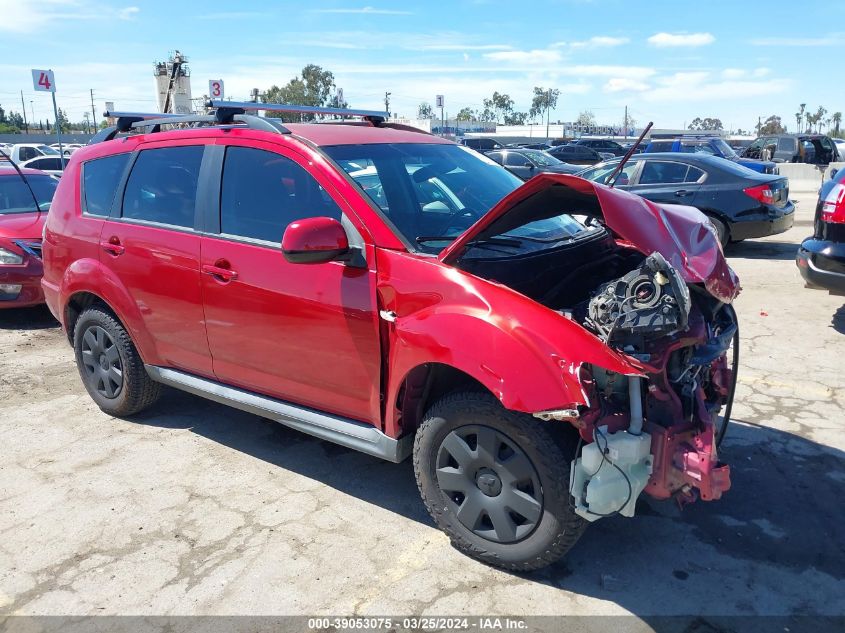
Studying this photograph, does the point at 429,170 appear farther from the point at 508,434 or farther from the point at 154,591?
the point at 154,591

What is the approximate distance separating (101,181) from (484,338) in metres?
3.19

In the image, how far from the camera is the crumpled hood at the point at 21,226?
23.6ft

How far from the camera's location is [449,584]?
295 centimetres

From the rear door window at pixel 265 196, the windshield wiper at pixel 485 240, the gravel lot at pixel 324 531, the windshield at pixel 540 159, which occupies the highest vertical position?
the windshield at pixel 540 159

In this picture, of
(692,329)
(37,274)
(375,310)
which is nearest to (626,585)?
(692,329)

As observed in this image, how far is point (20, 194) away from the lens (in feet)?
27.4

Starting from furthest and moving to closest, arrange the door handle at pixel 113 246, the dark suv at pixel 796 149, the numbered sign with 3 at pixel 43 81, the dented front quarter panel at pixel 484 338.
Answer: the dark suv at pixel 796 149 < the numbered sign with 3 at pixel 43 81 < the door handle at pixel 113 246 < the dented front quarter panel at pixel 484 338

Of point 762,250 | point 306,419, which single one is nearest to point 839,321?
point 762,250

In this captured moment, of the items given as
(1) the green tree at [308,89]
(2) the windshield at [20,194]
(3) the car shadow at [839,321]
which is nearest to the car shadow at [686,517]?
(3) the car shadow at [839,321]

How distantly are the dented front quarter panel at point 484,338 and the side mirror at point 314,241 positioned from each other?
21 centimetres

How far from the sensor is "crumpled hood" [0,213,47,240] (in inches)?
284

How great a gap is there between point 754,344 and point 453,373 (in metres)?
3.96

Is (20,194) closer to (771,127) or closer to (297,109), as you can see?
(297,109)

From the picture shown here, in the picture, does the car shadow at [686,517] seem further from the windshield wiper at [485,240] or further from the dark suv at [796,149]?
the dark suv at [796,149]
